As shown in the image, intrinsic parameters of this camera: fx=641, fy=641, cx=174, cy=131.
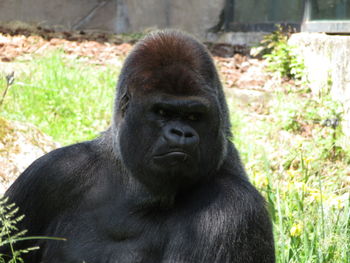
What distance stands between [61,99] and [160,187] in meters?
3.93

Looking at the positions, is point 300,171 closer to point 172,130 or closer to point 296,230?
point 296,230

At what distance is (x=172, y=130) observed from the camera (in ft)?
9.18

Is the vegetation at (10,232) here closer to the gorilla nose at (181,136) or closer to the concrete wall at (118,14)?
the gorilla nose at (181,136)

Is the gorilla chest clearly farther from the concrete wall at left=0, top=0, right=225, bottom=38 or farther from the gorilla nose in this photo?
the concrete wall at left=0, top=0, right=225, bottom=38

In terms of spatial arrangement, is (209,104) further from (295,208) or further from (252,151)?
(252,151)

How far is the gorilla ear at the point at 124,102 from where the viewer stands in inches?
121

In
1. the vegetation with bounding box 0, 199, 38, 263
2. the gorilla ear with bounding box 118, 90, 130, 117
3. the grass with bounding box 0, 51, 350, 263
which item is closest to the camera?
the vegetation with bounding box 0, 199, 38, 263

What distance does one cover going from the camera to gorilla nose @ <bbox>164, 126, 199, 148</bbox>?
2.76 m

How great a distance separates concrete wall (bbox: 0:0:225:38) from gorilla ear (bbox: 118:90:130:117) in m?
7.25

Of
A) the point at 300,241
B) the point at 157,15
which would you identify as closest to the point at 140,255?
the point at 300,241

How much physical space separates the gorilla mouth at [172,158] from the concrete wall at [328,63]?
3.81 meters

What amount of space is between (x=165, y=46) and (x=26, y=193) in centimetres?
108

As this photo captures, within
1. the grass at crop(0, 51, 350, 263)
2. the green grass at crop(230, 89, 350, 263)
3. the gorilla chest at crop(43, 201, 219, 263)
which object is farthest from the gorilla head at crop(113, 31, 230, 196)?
the grass at crop(0, 51, 350, 263)

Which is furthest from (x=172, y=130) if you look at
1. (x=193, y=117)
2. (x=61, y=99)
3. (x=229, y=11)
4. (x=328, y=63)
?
(x=229, y=11)
